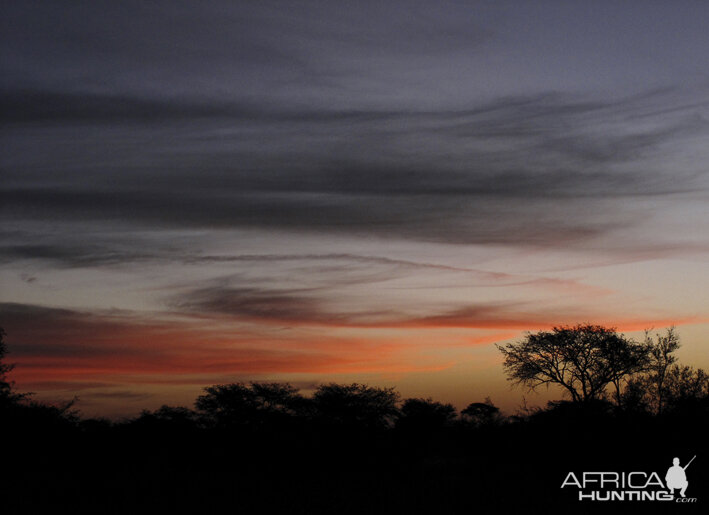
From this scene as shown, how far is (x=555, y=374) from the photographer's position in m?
61.0

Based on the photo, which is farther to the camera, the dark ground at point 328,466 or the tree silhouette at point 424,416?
the tree silhouette at point 424,416

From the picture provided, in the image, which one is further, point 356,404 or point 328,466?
point 356,404

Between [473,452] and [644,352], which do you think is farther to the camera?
[644,352]

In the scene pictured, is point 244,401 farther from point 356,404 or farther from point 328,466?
point 328,466

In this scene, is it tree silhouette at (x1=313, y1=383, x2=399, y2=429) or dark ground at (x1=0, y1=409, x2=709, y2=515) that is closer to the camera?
dark ground at (x1=0, y1=409, x2=709, y2=515)

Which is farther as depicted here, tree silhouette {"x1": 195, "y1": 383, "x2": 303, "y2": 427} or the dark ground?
tree silhouette {"x1": 195, "y1": 383, "x2": 303, "y2": 427}

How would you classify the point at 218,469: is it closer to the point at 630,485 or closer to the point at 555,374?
the point at 630,485

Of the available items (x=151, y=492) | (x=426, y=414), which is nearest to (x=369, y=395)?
(x=426, y=414)

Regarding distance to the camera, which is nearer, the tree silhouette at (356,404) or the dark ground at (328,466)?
the dark ground at (328,466)

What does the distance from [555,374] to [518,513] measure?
3928 centimetres

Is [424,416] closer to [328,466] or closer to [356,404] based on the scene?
[356,404]

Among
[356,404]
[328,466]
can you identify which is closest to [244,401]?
[356,404]

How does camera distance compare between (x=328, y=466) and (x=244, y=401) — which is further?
(x=244, y=401)

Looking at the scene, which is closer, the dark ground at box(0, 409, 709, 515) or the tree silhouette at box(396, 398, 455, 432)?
the dark ground at box(0, 409, 709, 515)
